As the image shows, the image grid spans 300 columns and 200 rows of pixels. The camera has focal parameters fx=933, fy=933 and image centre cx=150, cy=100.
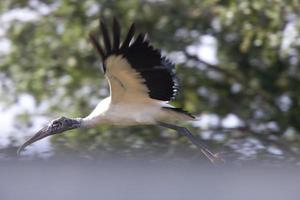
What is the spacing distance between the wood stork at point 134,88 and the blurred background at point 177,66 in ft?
6.05

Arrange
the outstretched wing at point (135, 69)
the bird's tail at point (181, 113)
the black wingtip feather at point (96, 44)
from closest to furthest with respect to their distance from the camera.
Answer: the black wingtip feather at point (96, 44), the outstretched wing at point (135, 69), the bird's tail at point (181, 113)

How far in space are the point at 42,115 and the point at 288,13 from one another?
8.87ft

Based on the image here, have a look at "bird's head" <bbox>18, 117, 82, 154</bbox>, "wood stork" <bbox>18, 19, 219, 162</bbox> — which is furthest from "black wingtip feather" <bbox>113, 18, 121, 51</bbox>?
"bird's head" <bbox>18, 117, 82, 154</bbox>

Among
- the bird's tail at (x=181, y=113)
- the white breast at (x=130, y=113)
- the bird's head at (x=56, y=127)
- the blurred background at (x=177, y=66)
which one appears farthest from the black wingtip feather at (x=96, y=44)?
the blurred background at (x=177, y=66)

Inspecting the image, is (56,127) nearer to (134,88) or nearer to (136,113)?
(136,113)

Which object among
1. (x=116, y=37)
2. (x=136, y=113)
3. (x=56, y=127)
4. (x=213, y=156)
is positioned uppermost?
(x=56, y=127)

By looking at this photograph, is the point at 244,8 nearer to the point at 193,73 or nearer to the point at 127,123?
the point at 193,73

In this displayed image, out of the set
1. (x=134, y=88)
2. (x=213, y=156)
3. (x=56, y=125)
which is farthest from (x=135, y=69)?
(x=56, y=125)

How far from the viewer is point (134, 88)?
6645mm

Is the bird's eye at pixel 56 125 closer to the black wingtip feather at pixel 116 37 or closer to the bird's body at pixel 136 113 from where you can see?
the bird's body at pixel 136 113

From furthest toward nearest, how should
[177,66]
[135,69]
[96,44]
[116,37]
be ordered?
1. [177,66]
2. [135,69]
3. [116,37]
4. [96,44]

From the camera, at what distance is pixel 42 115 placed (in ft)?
31.2

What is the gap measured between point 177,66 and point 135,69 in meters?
3.43

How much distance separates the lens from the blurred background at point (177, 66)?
9.30 metres
